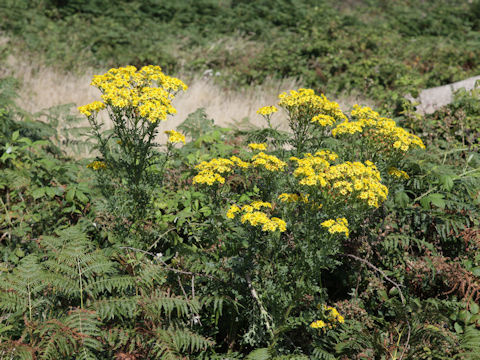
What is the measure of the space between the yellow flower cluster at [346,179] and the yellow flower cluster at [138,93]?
99 centimetres

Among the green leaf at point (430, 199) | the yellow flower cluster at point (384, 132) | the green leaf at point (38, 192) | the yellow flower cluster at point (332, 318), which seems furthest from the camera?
the green leaf at point (38, 192)

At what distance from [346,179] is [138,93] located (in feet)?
5.05

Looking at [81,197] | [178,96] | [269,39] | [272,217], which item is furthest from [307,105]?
[269,39]

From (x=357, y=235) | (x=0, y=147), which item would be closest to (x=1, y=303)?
(x=0, y=147)

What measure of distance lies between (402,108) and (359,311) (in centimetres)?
372

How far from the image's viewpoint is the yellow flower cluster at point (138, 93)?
2.55 meters

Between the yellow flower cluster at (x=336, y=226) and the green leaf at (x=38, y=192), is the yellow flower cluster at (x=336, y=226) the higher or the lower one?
the higher one

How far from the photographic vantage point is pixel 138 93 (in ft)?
9.13

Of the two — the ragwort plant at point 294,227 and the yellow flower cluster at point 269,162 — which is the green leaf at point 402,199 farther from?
the yellow flower cluster at point 269,162

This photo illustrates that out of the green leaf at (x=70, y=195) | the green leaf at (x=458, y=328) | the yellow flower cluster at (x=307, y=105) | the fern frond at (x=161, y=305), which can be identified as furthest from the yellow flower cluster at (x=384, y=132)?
the green leaf at (x=70, y=195)

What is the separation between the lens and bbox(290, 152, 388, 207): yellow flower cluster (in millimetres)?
2248

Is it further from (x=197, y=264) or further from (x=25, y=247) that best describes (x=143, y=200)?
(x=25, y=247)

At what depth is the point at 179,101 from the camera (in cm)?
679

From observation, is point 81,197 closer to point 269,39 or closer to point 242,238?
point 242,238
